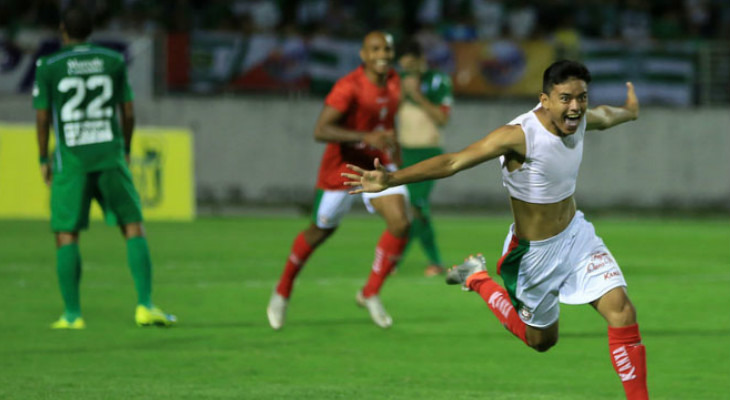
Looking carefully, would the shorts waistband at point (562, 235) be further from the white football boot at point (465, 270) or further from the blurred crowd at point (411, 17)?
the blurred crowd at point (411, 17)

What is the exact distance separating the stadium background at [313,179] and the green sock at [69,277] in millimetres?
345

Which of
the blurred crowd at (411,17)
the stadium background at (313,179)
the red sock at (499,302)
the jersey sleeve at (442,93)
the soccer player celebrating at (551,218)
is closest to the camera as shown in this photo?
the soccer player celebrating at (551,218)

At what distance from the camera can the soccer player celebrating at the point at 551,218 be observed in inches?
247

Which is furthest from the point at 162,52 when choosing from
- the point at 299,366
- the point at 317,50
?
the point at 299,366

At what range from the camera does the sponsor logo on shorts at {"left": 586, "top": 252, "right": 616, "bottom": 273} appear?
21.3 ft

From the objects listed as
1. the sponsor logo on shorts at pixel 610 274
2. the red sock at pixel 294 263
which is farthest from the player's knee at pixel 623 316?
the red sock at pixel 294 263

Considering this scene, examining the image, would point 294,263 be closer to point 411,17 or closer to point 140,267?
point 140,267

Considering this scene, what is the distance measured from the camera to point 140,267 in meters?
A: 9.73

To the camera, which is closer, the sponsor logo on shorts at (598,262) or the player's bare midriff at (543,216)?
the sponsor logo on shorts at (598,262)

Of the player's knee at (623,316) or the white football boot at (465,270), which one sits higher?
the player's knee at (623,316)

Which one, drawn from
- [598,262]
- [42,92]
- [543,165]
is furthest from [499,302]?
[42,92]

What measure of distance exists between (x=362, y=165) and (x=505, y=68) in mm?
14519

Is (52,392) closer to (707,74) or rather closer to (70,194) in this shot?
(70,194)

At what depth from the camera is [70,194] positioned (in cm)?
956
